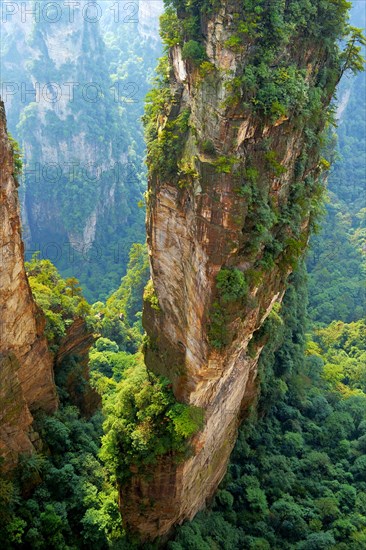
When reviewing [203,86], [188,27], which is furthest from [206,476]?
[188,27]

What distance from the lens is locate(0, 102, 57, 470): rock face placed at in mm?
15547

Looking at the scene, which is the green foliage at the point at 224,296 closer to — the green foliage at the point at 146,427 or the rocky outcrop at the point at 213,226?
the rocky outcrop at the point at 213,226

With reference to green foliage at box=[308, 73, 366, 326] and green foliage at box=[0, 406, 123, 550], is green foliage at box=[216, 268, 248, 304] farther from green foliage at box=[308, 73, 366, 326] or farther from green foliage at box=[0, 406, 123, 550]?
green foliage at box=[308, 73, 366, 326]

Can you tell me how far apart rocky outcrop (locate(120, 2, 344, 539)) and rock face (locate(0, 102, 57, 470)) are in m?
4.30

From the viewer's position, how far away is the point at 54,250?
2510 inches

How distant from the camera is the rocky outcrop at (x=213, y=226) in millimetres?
14242

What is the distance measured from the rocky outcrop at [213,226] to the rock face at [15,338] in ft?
14.1

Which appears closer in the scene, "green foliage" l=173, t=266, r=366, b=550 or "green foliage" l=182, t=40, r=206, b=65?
"green foliage" l=182, t=40, r=206, b=65

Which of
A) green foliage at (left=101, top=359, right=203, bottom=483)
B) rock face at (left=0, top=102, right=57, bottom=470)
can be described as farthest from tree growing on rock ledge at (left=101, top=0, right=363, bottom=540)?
rock face at (left=0, top=102, right=57, bottom=470)

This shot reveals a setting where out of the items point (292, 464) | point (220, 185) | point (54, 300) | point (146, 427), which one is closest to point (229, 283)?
point (220, 185)

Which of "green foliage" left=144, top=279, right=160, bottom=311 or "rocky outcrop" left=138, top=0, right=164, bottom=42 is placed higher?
"rocky outcrop" left=138, top=0, right=164, bottom=42

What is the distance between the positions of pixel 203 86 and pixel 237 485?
17.4 meters

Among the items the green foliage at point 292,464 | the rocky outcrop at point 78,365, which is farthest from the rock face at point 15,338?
the green foliage at point 292,464

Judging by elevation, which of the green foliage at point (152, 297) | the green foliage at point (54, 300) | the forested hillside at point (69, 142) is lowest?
the green foliage at point (54, 300)
